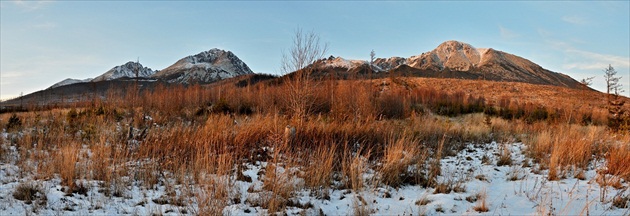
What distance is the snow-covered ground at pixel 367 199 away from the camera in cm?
390

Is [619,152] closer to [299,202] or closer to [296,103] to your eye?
[299,202]

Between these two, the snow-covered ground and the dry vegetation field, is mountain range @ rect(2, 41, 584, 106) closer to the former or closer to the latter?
the dry vegetation field

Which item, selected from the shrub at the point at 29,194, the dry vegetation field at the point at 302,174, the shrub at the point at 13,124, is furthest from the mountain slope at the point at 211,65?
the shrub at the point at 29,194

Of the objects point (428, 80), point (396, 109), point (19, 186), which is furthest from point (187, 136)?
point (428, 80)

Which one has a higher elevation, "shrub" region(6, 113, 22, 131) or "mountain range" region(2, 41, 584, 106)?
"mountain range" region(2, 41, 584, 106)

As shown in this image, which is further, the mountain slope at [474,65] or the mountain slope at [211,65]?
the mountain slope at [211,65]

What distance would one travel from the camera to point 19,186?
4.22m

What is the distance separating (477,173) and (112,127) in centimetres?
834

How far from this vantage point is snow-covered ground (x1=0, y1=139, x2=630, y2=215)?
3902mm

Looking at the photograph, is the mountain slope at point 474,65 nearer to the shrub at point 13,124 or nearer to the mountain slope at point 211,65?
the mountain slope at point 211,65

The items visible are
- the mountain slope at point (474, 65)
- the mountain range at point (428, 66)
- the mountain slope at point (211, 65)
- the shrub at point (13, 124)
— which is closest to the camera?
the shrub at point (13, 124)

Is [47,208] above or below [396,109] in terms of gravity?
below

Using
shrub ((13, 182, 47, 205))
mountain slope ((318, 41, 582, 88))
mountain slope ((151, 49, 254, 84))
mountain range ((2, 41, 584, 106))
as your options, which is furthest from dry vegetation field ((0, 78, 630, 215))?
Answer: mountain slope ((151, 49, 254, 84))

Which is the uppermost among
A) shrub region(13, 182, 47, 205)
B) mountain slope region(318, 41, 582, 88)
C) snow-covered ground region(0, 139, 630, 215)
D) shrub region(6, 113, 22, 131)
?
mountain slope region(318, 41, 582, 88)
